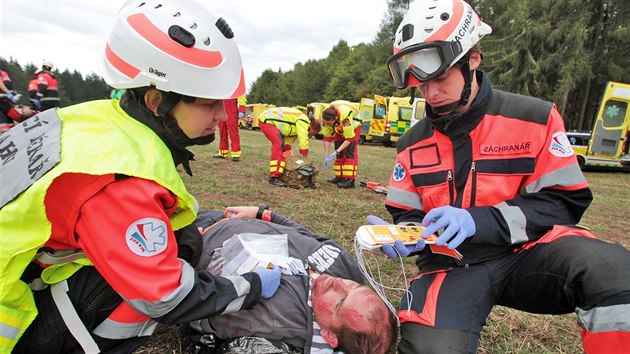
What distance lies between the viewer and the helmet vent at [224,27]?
1.83 meters

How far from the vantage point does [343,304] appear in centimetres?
213

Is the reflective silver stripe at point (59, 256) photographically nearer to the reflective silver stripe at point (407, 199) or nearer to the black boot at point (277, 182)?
the reflective silver stripe at point (407, 199)

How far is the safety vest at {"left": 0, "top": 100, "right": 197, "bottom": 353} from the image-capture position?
1.39 m

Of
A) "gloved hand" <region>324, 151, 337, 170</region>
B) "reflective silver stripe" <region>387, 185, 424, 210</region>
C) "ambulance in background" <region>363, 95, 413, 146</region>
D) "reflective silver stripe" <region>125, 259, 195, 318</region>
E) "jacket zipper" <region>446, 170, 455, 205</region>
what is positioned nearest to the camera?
"reflective silver stripe" <region>125, 259, 195, 318</region>

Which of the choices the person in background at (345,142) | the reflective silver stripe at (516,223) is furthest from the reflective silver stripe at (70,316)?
the person in background at (345,142)

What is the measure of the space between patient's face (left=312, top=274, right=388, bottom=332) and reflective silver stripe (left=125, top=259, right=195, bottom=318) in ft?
2.91

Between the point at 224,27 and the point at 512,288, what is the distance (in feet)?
6.89

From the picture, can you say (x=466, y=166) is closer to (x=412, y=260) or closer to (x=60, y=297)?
(x=412, y=260)

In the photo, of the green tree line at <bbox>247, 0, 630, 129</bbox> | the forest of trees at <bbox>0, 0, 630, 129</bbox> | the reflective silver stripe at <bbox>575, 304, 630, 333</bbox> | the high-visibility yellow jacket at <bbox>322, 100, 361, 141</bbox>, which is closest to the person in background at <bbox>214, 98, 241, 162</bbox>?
the high-visibility yellow jacket at <bbox>322, 100, 361, 141</bbox>

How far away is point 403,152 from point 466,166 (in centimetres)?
46

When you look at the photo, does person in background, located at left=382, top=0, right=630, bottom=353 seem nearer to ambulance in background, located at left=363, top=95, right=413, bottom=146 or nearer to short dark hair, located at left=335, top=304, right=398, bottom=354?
short dark hair, located at left=335, top=304, right=398, bottom=354

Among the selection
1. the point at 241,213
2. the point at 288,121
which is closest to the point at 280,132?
the point at 288,121

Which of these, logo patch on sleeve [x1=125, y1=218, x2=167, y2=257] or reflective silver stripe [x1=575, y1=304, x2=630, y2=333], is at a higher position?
logo patch on sleeve [x1=125, y1=218, x2=167, y2=257]

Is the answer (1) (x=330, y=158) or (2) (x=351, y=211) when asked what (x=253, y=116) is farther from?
(2) (x=351, y=211)
